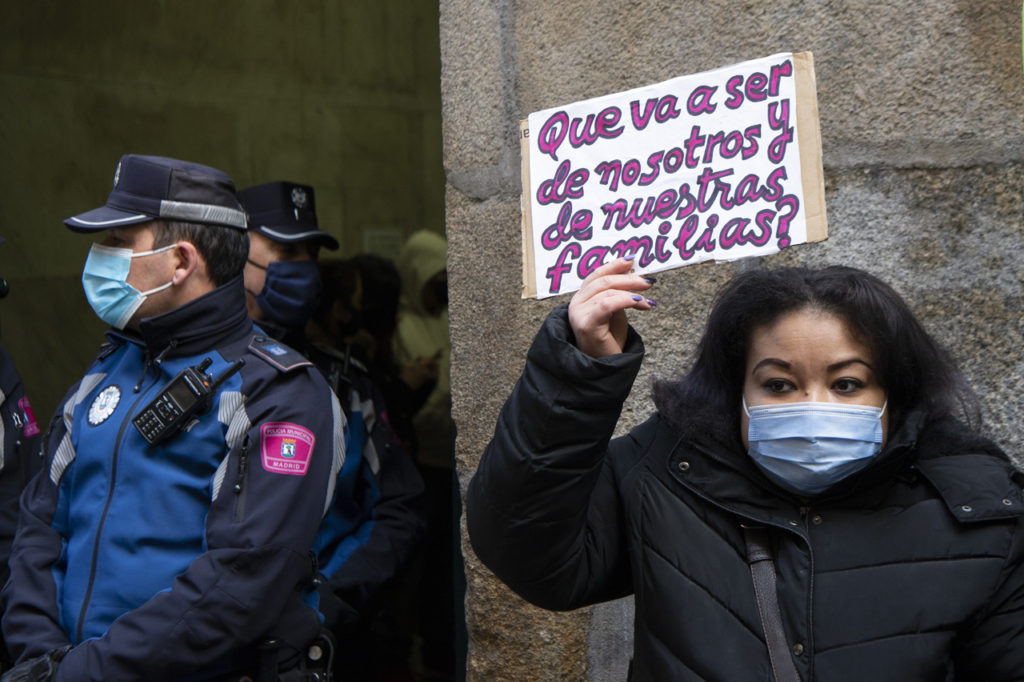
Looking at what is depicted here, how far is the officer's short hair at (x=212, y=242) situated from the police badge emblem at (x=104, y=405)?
0.32 m

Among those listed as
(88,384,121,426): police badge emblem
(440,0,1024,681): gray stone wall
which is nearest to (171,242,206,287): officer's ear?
(88,384,121,426): police badge emblem

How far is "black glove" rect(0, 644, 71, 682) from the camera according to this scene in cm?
188

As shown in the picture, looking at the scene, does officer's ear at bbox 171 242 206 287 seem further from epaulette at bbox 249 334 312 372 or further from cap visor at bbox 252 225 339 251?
cap visor at bbox 252 225 339 251

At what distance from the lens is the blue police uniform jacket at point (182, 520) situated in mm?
1876

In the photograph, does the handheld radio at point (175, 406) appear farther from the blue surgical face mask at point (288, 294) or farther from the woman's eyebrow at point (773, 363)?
the woman's eyebrow at point (773, 363)

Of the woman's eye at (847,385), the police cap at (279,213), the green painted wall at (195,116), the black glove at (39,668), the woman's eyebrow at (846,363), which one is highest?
the green painted wall at (195,116)

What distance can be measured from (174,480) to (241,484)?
14 centimetres

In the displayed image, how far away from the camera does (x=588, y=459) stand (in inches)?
58.6

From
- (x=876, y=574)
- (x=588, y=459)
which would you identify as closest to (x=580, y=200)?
(x=588, y=459)

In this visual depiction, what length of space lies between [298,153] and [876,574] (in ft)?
14.6

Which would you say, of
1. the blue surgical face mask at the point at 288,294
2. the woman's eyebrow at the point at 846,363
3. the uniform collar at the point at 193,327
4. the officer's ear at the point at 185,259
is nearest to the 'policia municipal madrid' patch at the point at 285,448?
the uniform collar at the point at 193,327

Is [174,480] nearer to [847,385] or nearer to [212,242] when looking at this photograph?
[212,242]

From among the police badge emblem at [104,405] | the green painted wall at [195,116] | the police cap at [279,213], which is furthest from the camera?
the green painted wall at [195,116]

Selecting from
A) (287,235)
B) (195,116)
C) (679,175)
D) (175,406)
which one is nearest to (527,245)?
(679,175)
